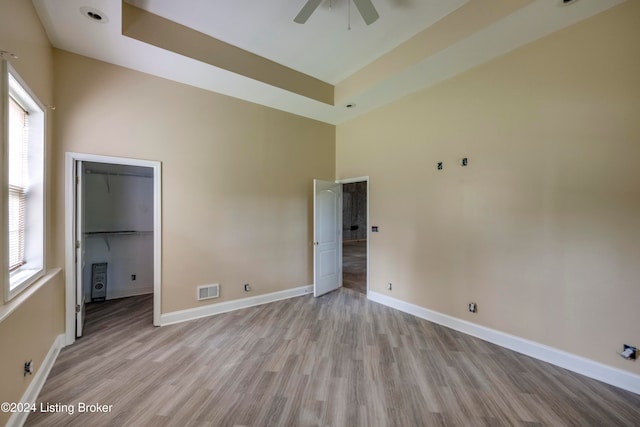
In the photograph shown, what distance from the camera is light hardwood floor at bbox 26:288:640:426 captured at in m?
1.86

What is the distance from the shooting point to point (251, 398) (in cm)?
205

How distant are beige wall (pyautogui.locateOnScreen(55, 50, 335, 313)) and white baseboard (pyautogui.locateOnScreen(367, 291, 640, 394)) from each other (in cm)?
228

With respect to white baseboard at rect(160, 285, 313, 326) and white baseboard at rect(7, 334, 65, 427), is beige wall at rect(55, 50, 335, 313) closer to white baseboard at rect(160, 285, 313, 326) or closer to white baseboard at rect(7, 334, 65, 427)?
white baseboard at rect(160, 285, 313, 326)

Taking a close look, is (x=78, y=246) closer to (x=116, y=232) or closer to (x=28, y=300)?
(x=28, y=300)

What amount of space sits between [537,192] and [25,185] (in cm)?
501

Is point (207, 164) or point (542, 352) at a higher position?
point (207, 164)

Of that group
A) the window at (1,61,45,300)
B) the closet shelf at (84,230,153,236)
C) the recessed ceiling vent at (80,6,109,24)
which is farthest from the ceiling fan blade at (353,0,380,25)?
the closet shelf at (84,230,153,236)

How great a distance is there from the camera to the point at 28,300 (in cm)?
190

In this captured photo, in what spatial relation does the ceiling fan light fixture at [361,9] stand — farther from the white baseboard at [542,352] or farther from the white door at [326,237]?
the white baseboard at [542,352]

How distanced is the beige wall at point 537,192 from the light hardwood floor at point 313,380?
20.2 inches

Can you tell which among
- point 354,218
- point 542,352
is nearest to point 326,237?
point 542,352

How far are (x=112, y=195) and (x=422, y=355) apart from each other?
5392mm

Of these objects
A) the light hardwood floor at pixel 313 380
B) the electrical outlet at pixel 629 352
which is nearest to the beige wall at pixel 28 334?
the light hardwood floor at pixel 313 380

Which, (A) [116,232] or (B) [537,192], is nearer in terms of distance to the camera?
(B) [537,192]
